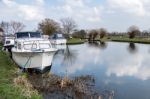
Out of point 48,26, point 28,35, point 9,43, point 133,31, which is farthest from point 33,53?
point 133,31

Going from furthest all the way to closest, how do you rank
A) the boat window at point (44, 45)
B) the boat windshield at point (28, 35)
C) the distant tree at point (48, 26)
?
the distant tree at point (48, 26), the boat windshield at point (28, 35), the boat window at point (44, 45)

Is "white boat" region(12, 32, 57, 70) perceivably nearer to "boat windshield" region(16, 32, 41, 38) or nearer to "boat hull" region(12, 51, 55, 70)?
"boat hull" region(12, 51, 55, 70)

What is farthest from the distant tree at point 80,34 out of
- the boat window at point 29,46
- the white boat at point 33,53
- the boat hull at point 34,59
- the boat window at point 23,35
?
the boat hull at point 34,59

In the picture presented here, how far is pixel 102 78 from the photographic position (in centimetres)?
2306

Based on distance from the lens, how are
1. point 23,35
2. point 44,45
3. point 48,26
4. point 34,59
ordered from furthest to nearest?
1. point 48,26
2. point 23,35
3. point 44,45
4. point 34,59

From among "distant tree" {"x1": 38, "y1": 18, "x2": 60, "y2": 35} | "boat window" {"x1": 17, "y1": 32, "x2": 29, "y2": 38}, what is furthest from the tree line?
"boat window" {"x1": 17, "y1": 32, "x2": 29, "y2": 38}

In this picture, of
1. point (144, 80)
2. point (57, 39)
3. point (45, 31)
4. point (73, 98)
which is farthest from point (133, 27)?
point (73, 98)

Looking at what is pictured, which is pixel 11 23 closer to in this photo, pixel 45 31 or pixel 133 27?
pixel 45 31

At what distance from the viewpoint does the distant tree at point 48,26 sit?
323 feet

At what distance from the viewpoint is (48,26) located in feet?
326

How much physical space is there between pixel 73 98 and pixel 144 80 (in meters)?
8.99

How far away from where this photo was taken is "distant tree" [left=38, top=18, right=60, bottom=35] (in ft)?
323

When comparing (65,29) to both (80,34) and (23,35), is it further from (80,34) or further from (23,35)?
(23,35)

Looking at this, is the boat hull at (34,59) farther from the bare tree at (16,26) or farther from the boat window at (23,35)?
the bare tree at (16,26)
